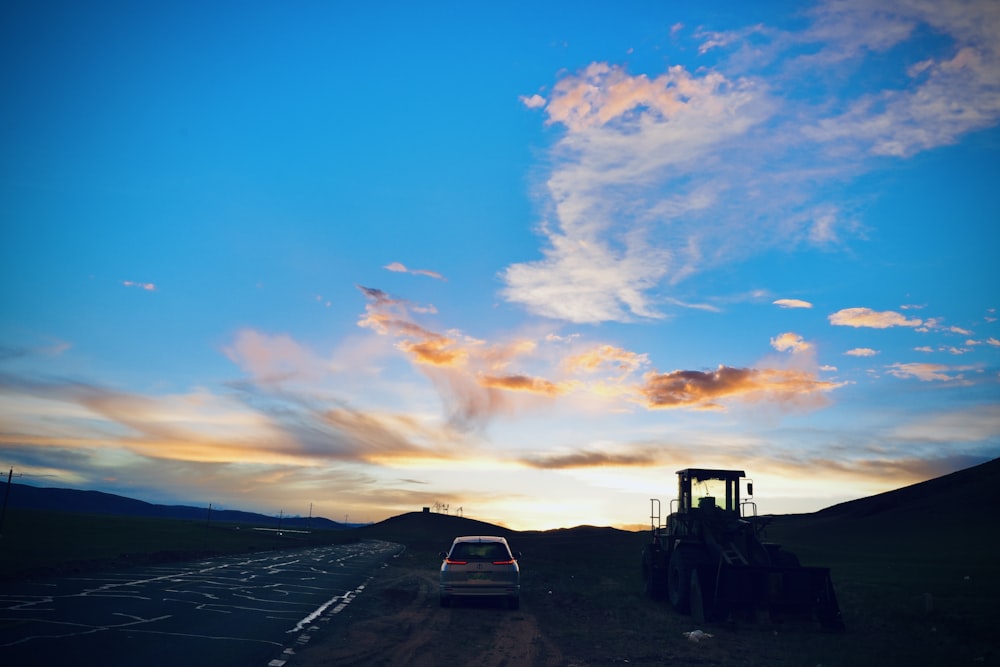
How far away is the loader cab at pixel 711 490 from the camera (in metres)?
22.3

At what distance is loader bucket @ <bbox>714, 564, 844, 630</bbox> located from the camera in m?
17.0

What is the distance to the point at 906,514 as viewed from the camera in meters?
122

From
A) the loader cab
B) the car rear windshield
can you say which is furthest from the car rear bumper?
the loader cab

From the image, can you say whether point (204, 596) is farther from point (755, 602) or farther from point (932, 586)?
point (932, 586)

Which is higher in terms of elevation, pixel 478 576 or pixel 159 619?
pixel 478 576

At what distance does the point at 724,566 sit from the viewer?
59.1 feet

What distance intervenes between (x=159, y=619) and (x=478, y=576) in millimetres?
7492

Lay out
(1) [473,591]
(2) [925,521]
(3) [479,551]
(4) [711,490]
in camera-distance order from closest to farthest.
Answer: (1) [473,591] → (3) [479,551] → (4) [711,490] → (2) [925,521]

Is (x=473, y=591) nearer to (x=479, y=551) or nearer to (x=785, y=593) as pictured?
(x=479, y=551)

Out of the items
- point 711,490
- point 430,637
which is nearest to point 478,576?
point 430,637

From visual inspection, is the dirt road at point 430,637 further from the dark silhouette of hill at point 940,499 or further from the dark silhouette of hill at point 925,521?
the dark silhouette of hill at point 940,499

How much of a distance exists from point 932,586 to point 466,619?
27.0 metres

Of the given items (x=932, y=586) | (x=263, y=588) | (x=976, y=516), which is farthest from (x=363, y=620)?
(x=976, y=516)

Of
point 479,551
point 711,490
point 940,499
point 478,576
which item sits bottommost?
point 478,576
